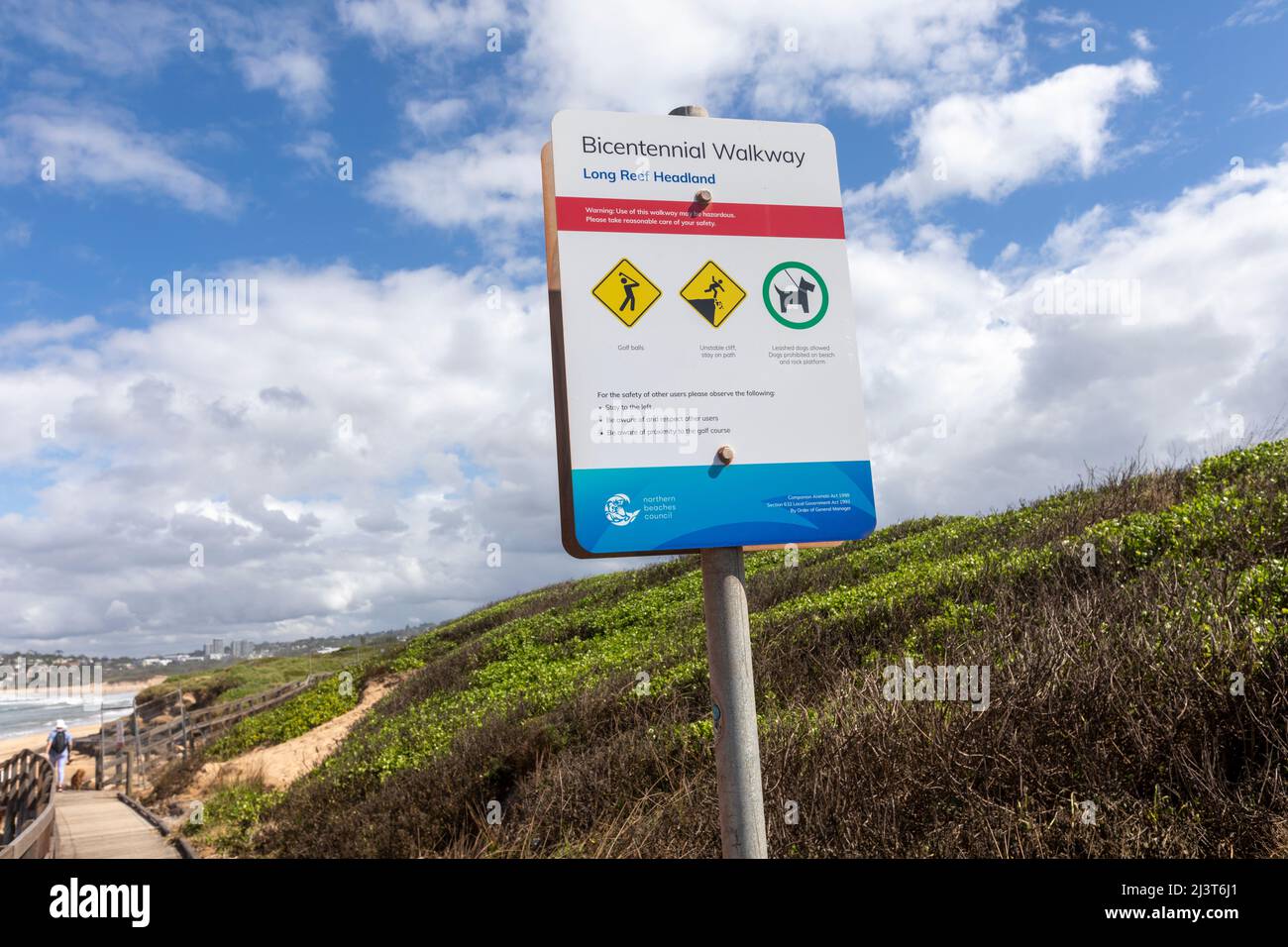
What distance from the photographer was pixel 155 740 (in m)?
26.8

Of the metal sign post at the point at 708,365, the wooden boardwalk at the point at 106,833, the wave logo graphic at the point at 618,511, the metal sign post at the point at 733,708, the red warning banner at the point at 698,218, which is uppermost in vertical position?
the red warning banner at the point at 698,218

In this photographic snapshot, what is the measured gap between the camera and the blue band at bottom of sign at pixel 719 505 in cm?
247

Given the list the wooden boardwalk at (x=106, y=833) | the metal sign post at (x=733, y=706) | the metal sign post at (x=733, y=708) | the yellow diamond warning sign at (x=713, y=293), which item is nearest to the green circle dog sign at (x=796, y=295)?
the yellow diamond warning sign at (x=713, y=293)

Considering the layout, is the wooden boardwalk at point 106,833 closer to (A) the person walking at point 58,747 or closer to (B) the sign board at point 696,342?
(A) the person walking at point 58,747

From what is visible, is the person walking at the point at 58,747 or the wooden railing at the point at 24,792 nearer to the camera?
the wooden railing at the point at 24,792

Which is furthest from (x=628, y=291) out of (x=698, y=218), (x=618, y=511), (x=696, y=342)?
(x=618, y=511)

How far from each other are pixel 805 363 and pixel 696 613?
39.6ft

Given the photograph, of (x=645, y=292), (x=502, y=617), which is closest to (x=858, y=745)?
(x=645, y=292)

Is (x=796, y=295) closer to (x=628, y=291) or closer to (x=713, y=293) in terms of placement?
(x=713, y=293)

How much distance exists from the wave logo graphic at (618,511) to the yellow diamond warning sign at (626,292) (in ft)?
1.79

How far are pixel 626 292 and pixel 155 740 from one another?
30.3 m

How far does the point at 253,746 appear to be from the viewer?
23297 millimetres

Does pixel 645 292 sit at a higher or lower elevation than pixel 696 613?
higher
